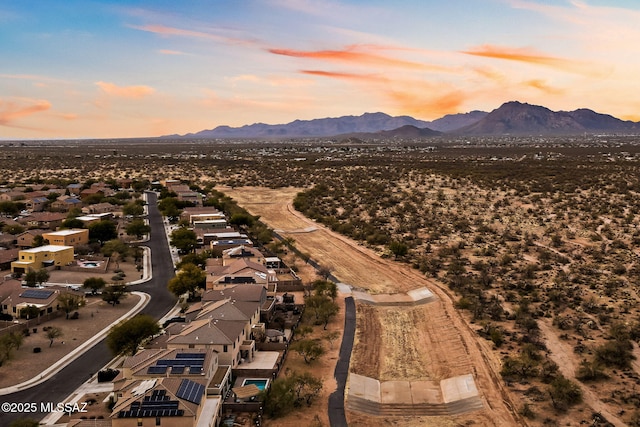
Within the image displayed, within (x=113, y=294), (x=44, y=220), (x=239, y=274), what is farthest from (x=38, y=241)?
(x=239, y=274)

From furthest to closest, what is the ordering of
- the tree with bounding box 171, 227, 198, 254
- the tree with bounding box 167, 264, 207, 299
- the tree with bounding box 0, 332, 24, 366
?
the tree with bounding box 171, 227, 198, 254, the tree with bounding box 167, 264, 207, 299, the tree with bounding box 0, 332, 24, 366

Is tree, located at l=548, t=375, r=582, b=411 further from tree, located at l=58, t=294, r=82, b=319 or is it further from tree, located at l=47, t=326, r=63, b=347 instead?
tree, located at l=58, t=294, r=82, b=319

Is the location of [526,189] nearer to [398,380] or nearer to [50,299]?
[398,380]

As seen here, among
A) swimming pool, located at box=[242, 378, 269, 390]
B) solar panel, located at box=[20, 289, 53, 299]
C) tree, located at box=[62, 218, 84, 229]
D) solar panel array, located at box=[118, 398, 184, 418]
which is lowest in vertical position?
swimming pool, located at box=[242, 378, 269, 390]

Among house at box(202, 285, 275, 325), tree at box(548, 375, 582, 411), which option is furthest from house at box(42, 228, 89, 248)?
tree at box(548, 375, 582, 411)

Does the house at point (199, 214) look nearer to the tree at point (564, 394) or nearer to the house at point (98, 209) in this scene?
the house at point (98, 209)

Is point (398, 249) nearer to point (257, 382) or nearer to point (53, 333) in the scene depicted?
point (257, 382)

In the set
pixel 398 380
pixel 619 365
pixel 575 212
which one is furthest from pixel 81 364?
pixel 575 212
